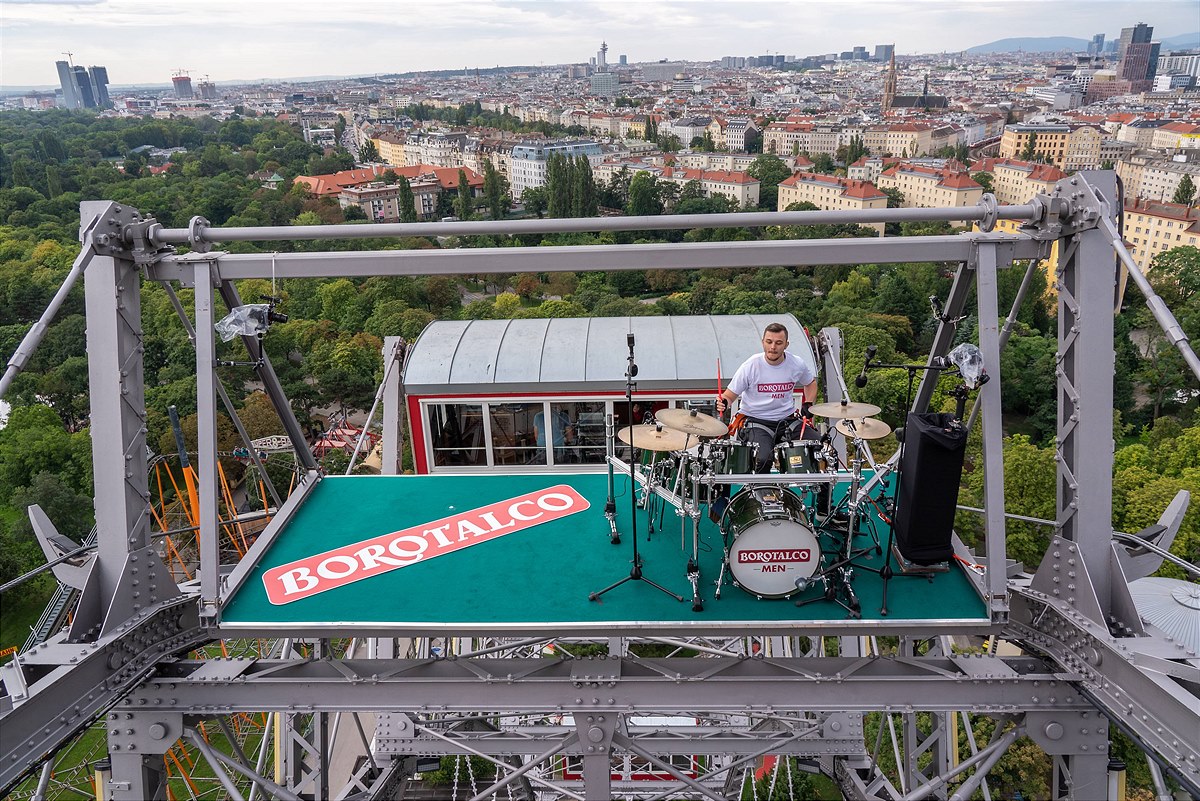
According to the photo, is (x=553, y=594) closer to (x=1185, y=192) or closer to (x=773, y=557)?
(x=773, y=557)

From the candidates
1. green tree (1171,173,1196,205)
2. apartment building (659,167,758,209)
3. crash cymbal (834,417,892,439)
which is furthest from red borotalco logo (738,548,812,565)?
green tree (1171,173,1196,205)

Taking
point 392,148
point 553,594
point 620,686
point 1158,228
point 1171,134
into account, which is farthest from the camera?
point 392,148

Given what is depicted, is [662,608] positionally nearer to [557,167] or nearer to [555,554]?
[555,554]

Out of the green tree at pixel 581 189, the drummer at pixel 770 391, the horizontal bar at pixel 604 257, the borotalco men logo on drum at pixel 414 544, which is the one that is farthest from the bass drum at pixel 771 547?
the green tree at pixel 581 189

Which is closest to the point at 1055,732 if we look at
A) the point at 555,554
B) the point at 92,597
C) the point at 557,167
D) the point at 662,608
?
the point at 662,608

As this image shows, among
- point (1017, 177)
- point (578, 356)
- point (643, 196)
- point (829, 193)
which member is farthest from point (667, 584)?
point (1017, 177)
